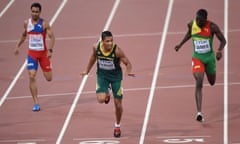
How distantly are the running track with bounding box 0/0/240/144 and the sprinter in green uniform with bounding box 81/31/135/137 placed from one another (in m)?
0.68

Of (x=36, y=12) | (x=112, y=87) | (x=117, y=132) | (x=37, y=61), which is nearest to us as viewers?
(x=112, y=87)

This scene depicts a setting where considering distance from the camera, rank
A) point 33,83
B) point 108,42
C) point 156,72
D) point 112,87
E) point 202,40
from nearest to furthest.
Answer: point 108,42 < point 112,87 < point 202,40 < point 33,83 < point 156,72

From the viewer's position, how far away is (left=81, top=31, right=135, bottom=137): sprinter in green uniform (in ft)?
49.2

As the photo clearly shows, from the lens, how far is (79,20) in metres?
22.6

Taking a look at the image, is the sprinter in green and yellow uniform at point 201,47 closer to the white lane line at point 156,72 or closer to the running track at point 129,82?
the running track at point 129,82

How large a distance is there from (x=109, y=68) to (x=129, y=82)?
143 inches

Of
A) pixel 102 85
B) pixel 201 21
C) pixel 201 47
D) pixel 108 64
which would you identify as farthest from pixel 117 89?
pixel 201 21

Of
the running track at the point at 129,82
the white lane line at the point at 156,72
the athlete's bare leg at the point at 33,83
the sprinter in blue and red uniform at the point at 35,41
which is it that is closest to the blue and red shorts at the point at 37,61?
the sprinter in blue and red uniform at the point at 35,41

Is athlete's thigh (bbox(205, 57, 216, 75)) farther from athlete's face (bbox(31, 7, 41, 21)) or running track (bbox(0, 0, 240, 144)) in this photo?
athlete's face (bbox(31, 7, 41, 21))

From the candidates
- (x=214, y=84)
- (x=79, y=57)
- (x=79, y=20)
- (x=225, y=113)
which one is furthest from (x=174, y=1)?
(x=225, y=113)

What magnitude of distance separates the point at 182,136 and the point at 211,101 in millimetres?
1982

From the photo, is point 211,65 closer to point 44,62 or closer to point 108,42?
point 108,42

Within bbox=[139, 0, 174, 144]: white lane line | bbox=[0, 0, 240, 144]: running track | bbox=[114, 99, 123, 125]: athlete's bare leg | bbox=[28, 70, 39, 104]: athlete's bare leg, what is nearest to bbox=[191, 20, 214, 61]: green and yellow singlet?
bbox=[0, 0, 240, 144]: running track

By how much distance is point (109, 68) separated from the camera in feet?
49.9
